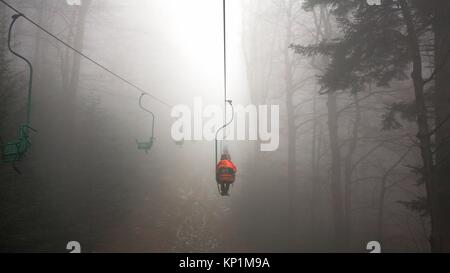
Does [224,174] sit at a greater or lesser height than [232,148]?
lesser

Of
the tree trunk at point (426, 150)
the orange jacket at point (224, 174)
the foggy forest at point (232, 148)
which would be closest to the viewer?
the tree trunk at point (426, 150)

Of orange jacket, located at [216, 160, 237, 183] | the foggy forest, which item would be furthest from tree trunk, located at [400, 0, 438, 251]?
orange jacket, located at [216, 160, 237, 183]

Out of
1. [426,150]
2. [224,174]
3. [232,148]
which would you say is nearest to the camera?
[426,150]

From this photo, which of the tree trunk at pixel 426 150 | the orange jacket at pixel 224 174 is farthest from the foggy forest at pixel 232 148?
the orange jacket at pixel 224 174

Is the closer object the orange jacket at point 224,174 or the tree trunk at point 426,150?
the tree trunk at point 426,150

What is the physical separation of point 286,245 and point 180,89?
25802mm

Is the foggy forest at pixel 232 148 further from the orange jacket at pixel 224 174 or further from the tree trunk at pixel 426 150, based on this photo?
the orange jacket at pixel 224 174

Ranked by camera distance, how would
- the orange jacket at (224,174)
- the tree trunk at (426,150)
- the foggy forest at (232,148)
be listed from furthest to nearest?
the foggy forest at (232,148), the orange jacket at (224,174), the tree trunk at (426,150)

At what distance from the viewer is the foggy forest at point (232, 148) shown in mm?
8234

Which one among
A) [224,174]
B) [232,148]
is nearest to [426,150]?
[224,174]

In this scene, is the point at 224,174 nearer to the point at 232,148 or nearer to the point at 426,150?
the point at 426,150

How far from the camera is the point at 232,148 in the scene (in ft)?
107

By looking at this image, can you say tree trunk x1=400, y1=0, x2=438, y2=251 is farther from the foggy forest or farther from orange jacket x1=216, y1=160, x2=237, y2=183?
orange jacket x1=216, y1=160, x2=237, y2=183
